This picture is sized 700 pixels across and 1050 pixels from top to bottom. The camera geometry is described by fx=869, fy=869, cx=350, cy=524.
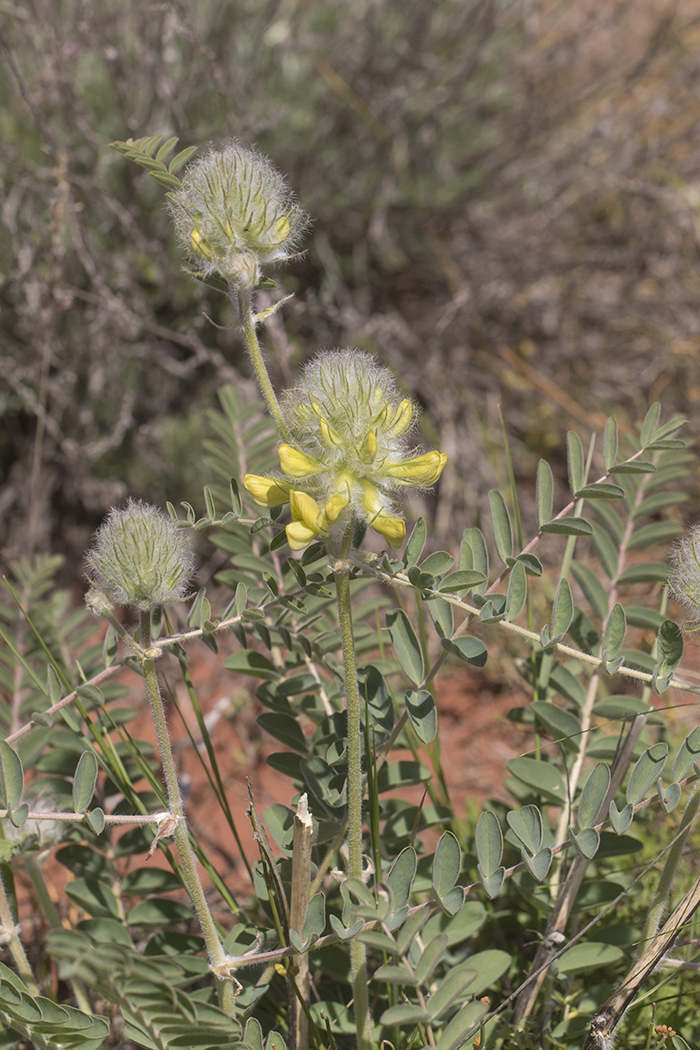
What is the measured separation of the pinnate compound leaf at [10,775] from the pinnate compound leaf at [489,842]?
2.10ft

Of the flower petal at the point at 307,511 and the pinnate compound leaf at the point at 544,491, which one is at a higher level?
the flower petal at the point at 307,511

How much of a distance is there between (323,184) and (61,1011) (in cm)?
332

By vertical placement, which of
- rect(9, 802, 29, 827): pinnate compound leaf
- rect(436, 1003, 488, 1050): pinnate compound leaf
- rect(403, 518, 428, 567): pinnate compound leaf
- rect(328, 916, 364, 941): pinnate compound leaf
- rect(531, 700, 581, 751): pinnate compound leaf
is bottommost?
rect(436, 1003, 488, 1050): pinnate compound leaf

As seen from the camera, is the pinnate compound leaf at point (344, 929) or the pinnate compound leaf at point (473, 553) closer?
the pinnate compound leaf at point (344, 929)

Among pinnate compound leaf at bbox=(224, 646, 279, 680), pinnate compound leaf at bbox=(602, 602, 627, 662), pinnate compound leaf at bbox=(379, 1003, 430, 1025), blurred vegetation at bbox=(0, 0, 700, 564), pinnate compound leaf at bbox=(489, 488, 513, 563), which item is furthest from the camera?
blurred vegetation at bbox=(0, 0, 700, 564)

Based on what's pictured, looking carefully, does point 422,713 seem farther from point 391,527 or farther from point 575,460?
point 575,460


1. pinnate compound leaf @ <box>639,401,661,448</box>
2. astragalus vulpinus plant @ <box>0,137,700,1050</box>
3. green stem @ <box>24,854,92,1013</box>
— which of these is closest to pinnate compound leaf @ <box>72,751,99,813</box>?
astragalus vulpinus plant @ <box>0,137,700,1050</box>

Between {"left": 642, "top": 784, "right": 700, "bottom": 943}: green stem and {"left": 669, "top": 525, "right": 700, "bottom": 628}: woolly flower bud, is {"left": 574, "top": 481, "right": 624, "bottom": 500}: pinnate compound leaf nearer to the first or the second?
{"left": 669, "top": 525, "right": 700, "bottom": 628}: woolly flower bud

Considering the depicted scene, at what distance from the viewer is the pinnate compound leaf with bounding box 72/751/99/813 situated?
121 cm

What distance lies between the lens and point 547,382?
12.3 feet

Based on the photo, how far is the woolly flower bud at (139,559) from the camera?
1119 mm

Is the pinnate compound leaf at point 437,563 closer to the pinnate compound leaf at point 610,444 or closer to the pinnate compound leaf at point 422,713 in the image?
the pinnate compound leaf at point 422,713

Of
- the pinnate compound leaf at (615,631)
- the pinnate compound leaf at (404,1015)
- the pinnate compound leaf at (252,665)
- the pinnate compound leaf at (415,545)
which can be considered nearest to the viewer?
the pinnate compound leaf at (404,1015)

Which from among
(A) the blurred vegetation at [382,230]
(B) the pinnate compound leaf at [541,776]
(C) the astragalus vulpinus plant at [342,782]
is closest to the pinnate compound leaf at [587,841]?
(C) the astragalus vulpinus plant at [342,782]
